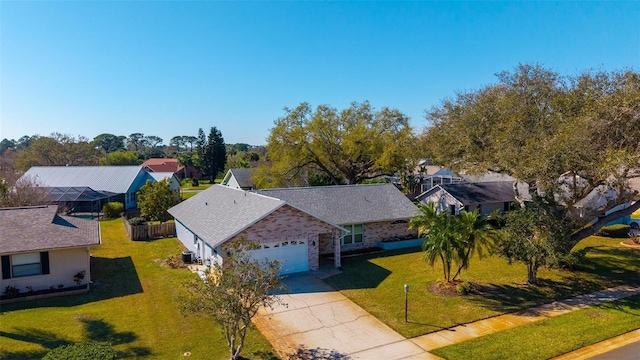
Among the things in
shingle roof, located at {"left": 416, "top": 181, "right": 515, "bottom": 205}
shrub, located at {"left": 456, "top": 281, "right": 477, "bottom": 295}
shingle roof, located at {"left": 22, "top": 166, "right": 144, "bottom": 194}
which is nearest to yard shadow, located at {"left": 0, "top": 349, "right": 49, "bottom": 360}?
shrub, located at {"left": 456, "top": 281, "right": 477, "bottom": 295}

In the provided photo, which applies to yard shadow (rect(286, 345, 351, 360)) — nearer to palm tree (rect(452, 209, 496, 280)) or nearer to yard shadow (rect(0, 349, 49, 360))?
yard shadow (rect(0, 349, 49, 360))

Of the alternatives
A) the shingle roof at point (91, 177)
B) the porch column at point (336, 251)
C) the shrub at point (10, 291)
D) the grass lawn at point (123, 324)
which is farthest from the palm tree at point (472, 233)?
the shingle roof at point (91, 177)

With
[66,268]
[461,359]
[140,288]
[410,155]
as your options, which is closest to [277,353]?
[461,359]

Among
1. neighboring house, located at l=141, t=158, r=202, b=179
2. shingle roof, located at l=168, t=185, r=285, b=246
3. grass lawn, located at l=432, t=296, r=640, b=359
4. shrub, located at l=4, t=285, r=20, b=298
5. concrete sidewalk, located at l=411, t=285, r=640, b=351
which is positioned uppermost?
neighboring house, located at l=141, t=158, r=202, b=179

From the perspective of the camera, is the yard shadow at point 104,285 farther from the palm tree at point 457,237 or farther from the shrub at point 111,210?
the shrub at point 111,210

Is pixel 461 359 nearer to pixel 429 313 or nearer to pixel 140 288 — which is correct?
pixel 429 313

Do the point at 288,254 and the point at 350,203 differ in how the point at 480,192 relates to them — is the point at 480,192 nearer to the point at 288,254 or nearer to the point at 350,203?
the point at 350,203
